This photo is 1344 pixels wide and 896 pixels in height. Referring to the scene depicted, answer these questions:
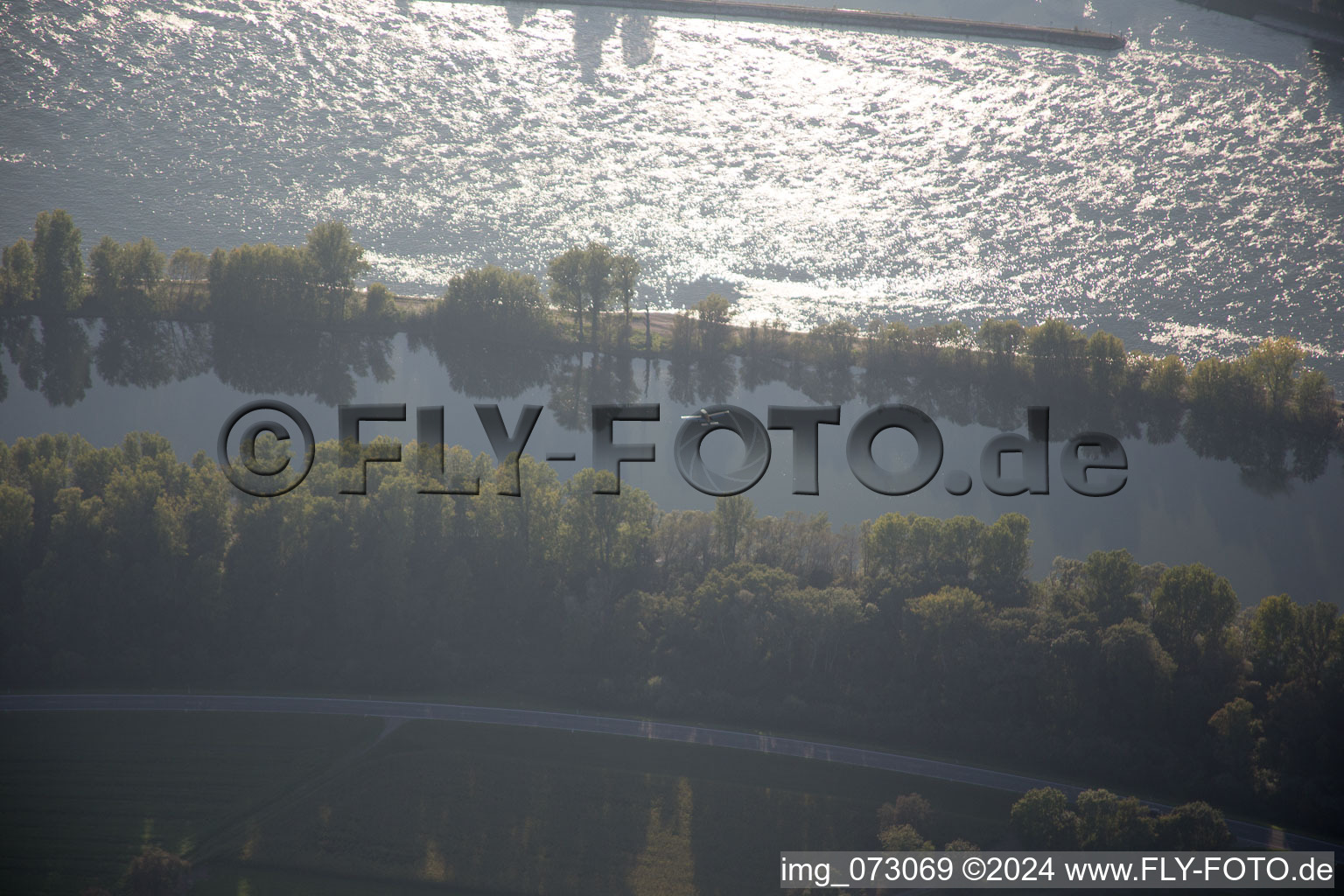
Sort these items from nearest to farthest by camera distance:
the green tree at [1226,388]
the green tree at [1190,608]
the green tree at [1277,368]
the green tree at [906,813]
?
the green tree at [906,813]
the green tree at [1190,608]
the green tree at [1277,368]
the green tree at [1226,388]

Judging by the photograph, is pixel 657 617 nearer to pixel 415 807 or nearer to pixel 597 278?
pixel 415 807

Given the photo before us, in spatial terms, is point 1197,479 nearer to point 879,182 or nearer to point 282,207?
point 879,182

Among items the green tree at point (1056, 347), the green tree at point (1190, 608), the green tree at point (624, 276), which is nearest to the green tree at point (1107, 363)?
the green tree at point (1056, 347)

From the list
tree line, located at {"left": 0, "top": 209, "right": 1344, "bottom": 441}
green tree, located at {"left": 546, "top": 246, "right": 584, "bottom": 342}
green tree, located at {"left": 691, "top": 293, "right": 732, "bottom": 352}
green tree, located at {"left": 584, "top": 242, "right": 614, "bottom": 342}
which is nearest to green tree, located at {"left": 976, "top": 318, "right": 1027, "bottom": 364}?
tree line, located at {"left": 0, "top": 209, "right": 1344, "bottom": 441}

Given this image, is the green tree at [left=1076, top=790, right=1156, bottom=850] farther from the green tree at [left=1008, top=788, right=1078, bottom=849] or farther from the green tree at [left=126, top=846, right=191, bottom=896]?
the green tree at [left=126, top=846, right=191, bottom=896]

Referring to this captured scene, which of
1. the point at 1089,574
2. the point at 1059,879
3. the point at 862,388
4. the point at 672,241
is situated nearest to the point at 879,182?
the point at 672,241

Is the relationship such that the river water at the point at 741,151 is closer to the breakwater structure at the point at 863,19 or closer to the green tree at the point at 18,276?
the breakwater structure at the point at 863,19
